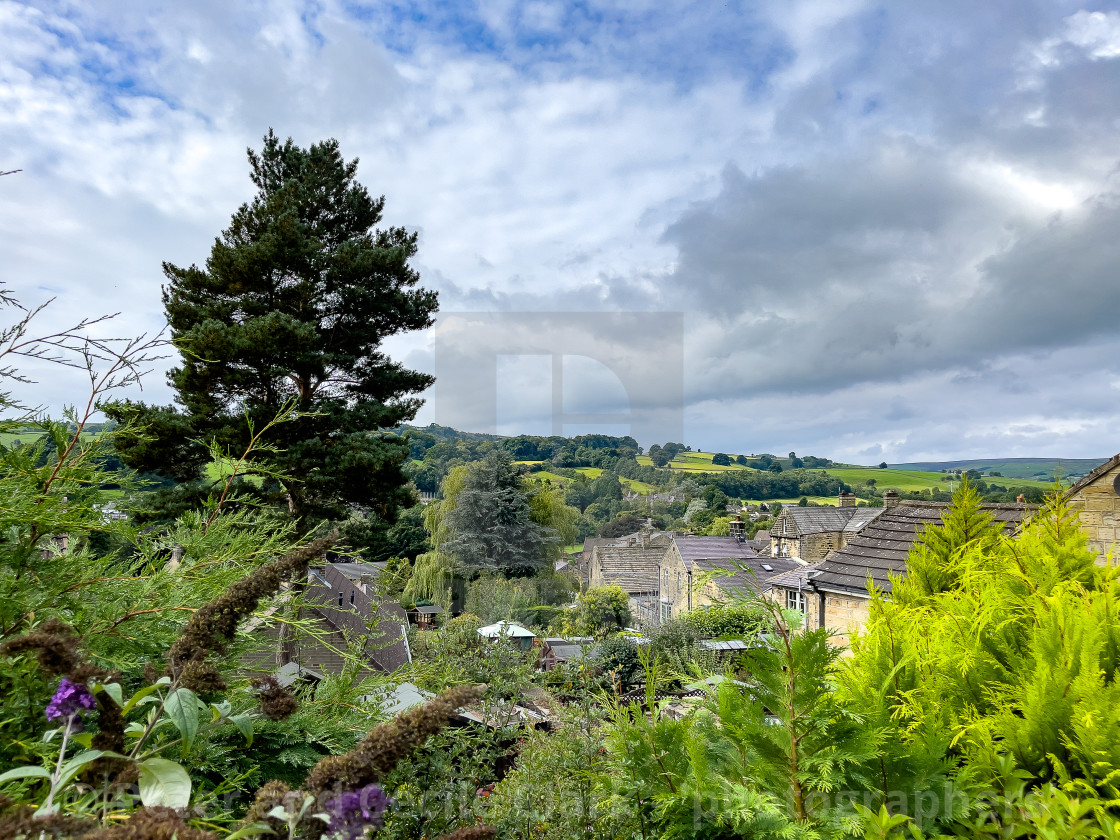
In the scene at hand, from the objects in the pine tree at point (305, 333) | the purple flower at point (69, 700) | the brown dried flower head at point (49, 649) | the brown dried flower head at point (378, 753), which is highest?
the pine tree at point (305, 333)

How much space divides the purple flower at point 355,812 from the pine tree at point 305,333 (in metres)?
10.7

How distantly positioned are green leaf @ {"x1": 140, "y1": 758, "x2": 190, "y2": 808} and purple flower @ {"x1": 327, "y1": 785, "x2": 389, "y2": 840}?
0.33 m

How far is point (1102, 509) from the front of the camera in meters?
6.76

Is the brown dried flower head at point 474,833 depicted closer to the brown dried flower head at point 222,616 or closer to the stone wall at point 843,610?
the brown dried flower head at point 222,616

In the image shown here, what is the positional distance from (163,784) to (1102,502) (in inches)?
356

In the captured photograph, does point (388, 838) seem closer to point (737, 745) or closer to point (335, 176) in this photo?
point (737, 745)

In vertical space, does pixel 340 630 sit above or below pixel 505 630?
above

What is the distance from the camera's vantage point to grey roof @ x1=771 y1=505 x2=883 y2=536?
34156mm

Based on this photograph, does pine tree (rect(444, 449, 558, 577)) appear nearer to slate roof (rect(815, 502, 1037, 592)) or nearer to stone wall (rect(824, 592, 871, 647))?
slate roof (rect(815, 502, 1037, 592))

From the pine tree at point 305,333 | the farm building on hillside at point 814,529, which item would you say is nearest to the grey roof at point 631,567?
the farm building on hillside at point 814,529

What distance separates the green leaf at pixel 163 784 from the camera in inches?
40.1

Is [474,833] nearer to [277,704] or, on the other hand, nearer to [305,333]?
[277,704]

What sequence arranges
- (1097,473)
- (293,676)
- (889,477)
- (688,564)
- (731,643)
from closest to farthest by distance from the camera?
1. (293,676)
2. (1097,473)
3. (731,643)
4. (688,564)
5. (889,477)

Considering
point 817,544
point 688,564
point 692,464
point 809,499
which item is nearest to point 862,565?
point 688,564
